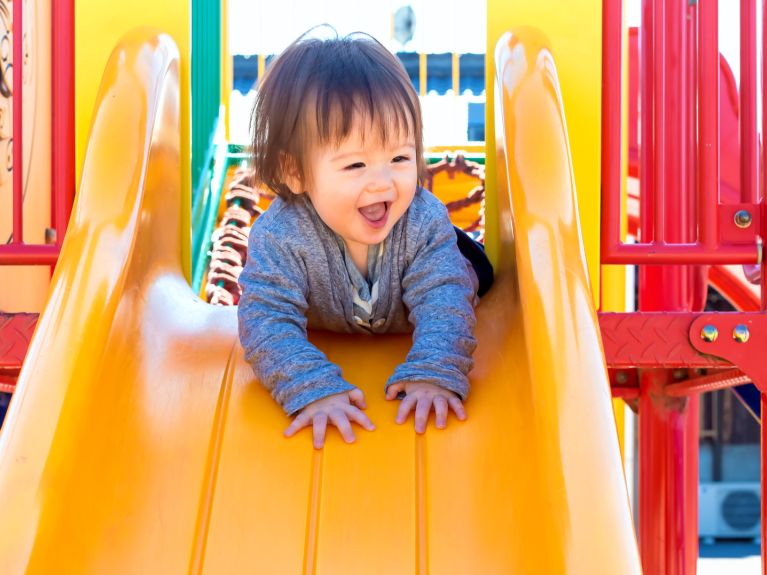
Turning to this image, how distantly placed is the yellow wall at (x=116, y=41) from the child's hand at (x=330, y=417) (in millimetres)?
647

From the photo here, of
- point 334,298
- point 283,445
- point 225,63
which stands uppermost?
point 225,63

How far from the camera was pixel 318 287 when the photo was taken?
1.74m

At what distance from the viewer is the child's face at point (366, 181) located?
1622 mm

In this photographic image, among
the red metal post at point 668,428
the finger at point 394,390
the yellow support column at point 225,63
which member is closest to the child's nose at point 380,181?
the finger at point 394,390

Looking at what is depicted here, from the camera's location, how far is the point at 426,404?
1.51 m

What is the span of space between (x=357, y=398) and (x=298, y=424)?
4.0 inches

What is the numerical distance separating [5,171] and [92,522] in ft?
7.30


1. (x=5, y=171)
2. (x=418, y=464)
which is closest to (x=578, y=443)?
(x=418, y=464)

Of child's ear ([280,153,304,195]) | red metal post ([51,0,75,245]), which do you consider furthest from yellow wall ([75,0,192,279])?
child's ear ([280,153,304,195])

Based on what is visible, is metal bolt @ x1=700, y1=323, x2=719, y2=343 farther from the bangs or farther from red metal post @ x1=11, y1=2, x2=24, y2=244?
red metal post @ x1=11, y1=2, x2=24, y2=244

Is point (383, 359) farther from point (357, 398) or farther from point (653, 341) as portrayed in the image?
point (653, 341)

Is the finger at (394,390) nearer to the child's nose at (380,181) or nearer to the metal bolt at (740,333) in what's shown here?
the child's nose at (380,181)

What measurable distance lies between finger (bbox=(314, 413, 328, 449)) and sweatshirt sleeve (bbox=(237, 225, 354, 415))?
0.10 ft

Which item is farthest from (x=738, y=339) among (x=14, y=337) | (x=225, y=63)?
(x=225, y=63)
